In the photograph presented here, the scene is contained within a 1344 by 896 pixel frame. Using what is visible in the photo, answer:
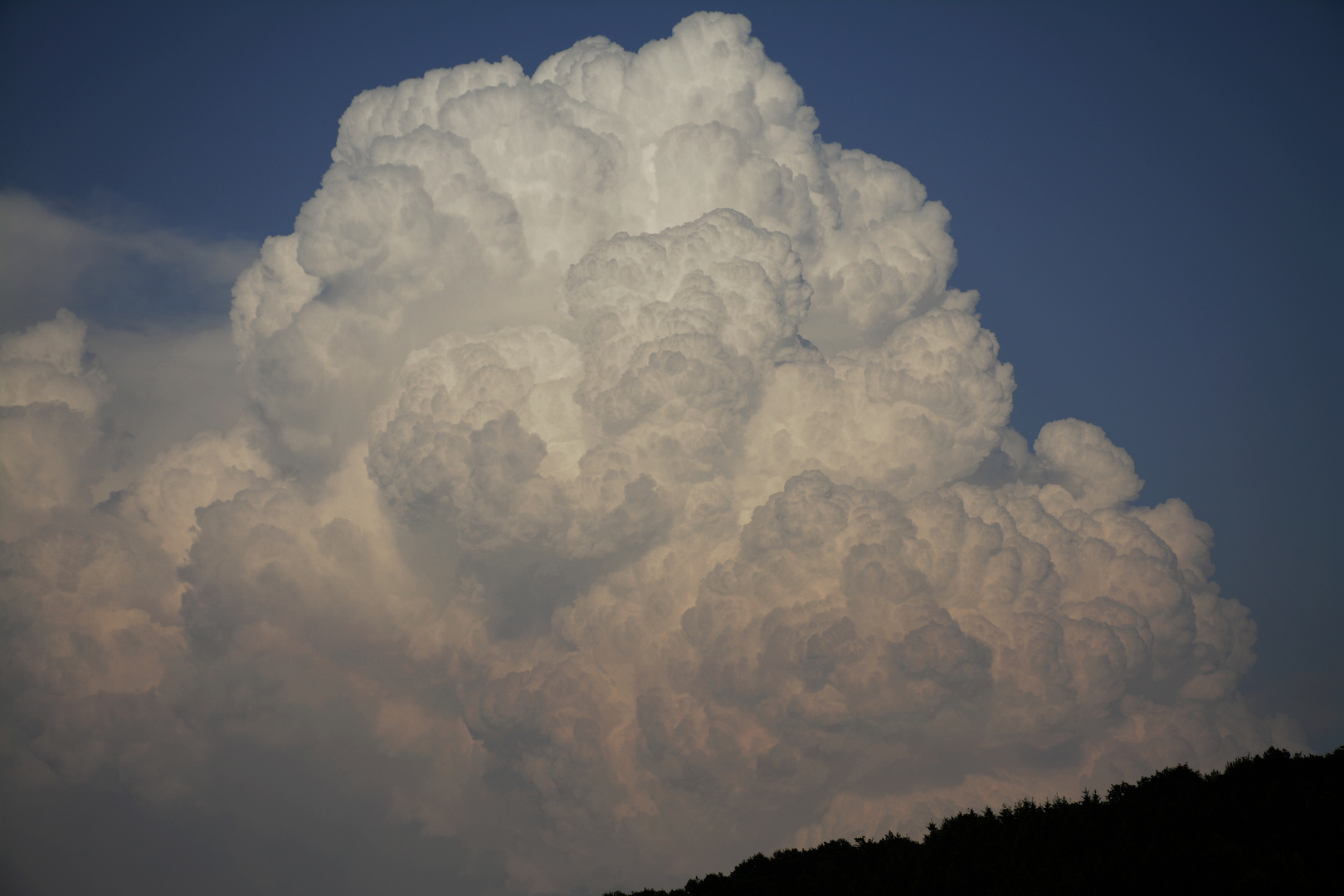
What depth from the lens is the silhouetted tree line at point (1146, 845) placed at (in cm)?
3847

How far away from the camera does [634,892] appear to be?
64188 mm

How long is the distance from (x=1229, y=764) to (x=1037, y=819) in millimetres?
9388

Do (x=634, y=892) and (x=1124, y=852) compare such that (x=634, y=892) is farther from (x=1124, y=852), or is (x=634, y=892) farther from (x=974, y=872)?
(x=1124, y=852)

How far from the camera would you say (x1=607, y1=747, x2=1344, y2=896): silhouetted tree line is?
126 feet

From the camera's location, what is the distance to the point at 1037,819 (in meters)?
48.8

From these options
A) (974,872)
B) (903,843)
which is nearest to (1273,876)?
(974,872)

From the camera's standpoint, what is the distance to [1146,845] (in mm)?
42469

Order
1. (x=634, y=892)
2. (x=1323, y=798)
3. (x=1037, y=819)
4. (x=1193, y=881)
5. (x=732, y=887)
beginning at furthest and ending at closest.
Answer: (x=634, y=892) → (x=732, y=887) → (x=1037, y=819) → (x=1323, y=798) → (x=1193, y=881)

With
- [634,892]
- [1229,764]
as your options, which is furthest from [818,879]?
[1229,764]

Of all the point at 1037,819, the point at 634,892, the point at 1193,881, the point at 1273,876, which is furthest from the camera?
the point at 634,892

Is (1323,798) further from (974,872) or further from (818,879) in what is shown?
(818,879)

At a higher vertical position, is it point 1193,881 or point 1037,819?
point 1037,819

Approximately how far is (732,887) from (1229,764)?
27.1 m

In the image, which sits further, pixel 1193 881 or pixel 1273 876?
pixel 1193 881
